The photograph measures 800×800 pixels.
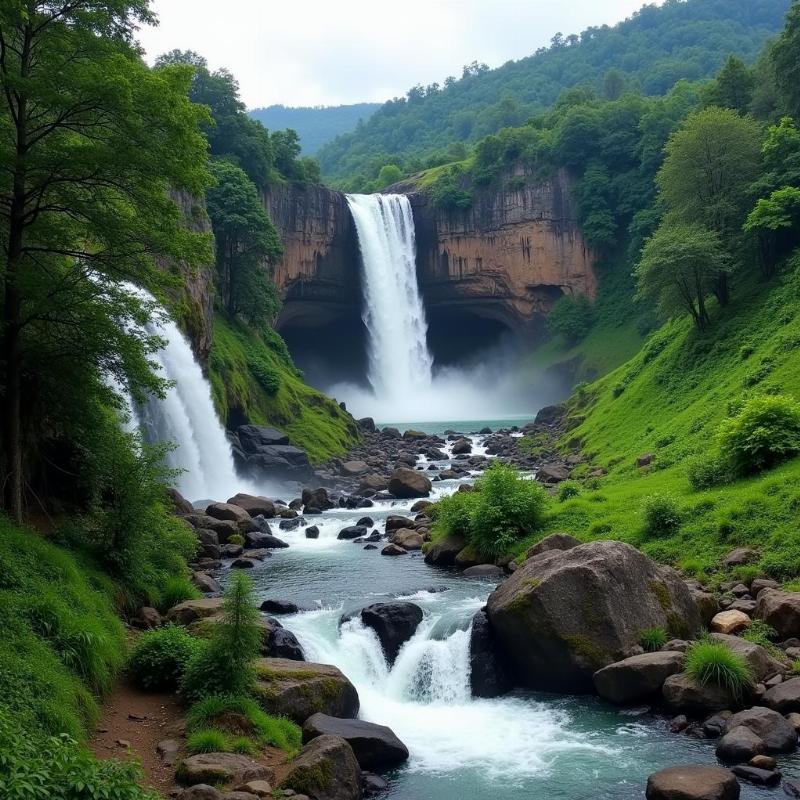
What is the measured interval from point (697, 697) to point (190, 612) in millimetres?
9886

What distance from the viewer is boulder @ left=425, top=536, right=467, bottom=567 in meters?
23.8

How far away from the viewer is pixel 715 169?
42.0 m

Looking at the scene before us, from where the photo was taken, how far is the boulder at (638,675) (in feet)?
44.7

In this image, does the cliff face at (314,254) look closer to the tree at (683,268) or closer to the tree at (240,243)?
the tree at (240,243)

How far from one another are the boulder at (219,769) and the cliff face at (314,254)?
210 ft

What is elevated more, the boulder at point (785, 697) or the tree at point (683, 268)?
the tree at point (683, 268)

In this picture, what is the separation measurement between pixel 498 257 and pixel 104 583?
2812 inches

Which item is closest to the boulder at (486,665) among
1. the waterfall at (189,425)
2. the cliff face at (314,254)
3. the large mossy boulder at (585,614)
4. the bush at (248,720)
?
the large mossy boulder at (585,614)

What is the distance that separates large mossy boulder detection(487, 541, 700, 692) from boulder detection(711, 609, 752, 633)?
38 centimetres

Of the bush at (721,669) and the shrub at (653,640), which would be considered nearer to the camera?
the bush at (721,669)

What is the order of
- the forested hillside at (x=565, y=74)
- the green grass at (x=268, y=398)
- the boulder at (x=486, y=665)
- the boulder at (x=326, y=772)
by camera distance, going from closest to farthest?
1. the boulder at (x=326, y=772)
2. the boulder at (x=486, y=665)
3. the green grass at (x=268, y=398)
4. the forested hillside at (x=565, y=74)

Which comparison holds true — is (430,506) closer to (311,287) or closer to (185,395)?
(185,395)

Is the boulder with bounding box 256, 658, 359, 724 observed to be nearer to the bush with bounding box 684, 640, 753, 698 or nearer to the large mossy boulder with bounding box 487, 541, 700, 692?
the large mossy boulder with bounding box 487, 541, 700, 692

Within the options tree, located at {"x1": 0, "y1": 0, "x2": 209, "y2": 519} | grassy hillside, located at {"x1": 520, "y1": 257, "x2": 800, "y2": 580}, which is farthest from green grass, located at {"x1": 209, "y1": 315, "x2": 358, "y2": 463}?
tree, located at {"x1": 0, "y1": 0, "x2": 209, "y2": 519}
